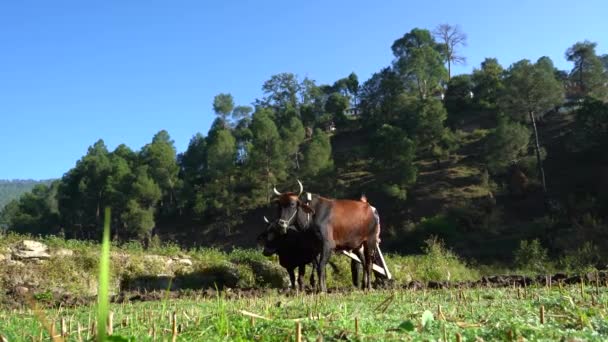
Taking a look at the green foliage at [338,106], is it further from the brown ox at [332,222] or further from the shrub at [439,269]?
the brown ox at [332,222]

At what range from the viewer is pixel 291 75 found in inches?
3396

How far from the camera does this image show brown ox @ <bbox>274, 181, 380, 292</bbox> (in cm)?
1170

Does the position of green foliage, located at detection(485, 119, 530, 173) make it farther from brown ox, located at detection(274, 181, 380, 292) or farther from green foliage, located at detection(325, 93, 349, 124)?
brown ox, located at detection(274, 181, 380, 292)

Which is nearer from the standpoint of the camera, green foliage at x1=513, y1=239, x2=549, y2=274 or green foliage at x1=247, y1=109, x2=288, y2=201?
green foliage at x1=513, y1=239, x2=549, y2=274

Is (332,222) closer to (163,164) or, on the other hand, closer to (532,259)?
(532,259)

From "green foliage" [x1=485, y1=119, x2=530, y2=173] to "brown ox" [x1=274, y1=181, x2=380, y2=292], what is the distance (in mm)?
35179

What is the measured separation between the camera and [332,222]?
12.1 metres

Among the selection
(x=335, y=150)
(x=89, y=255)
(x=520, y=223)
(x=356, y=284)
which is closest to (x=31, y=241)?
(x=89, y=255)

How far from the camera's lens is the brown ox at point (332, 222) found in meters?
11.7

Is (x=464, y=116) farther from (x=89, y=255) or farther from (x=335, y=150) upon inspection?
(x=89, y=255)

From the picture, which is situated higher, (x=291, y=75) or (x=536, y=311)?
(x=291, y=75)

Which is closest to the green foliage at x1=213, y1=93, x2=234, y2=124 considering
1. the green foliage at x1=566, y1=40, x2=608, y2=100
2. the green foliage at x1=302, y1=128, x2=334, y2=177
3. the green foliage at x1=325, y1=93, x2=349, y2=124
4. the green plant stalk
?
the green foliage at x1=325, y1=93, x2=349, y2=124

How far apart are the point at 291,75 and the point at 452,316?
82783 mm

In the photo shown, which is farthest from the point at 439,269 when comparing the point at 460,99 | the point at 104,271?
the point at 460,99
